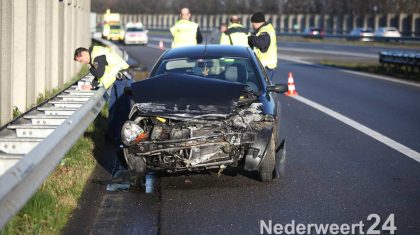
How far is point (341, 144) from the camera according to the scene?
39.0ft

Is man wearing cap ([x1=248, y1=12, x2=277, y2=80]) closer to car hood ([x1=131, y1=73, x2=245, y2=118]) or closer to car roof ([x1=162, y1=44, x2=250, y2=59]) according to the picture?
car roof ([x1=162, y1=44, x2=250, y2=59])

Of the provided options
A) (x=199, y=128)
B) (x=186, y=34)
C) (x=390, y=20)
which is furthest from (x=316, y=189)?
(x=390, y=20)

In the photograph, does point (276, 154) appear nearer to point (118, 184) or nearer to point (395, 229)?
point (118, 184)

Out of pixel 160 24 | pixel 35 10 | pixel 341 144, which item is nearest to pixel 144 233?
pixel 341 144

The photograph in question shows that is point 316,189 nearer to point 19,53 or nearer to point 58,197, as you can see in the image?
point 58,197

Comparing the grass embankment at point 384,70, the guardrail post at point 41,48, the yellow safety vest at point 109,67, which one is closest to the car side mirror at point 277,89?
the yellow safety vest at point 109,67

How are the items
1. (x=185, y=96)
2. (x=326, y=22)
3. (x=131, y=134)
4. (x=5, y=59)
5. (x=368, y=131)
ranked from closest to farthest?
(x=131, y=134)
(x=185, y=96)
(x=5, y=59)
(x=368, y=131)
(x=326, y=22)

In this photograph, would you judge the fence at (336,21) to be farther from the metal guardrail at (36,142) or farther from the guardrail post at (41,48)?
A: the metal guardrail at (36,142)

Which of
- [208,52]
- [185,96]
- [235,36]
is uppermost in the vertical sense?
[235,36]

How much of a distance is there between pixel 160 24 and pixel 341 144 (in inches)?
4342

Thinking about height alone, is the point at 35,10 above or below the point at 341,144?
above

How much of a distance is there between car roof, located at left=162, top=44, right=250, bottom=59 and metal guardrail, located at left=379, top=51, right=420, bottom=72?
17303 mm

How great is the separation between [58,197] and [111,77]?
14.0 ft

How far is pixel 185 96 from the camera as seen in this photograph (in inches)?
353
